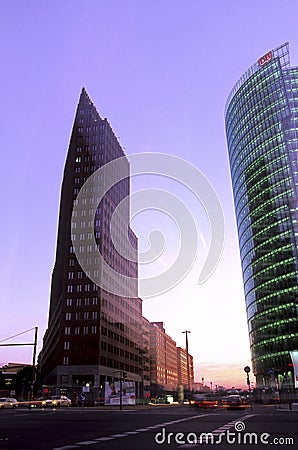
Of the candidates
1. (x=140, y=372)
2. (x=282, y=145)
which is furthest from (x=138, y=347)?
(x=282, y=145)

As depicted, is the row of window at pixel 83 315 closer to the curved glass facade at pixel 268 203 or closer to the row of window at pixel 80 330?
the row of window at pixel 80 330

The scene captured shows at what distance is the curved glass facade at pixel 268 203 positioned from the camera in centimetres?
11106

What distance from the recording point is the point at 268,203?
12019 centimetres

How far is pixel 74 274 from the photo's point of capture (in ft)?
377

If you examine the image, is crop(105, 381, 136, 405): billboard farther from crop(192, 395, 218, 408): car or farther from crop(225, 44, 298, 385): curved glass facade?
crop(225, 44, 298, 385): curved glass facade

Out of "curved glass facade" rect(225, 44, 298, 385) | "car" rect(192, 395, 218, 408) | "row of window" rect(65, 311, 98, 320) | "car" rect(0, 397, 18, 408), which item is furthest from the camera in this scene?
"curved glass facade" rect(225, 44, 298, 385)

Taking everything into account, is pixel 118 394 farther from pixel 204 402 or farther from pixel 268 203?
pixel 268 203

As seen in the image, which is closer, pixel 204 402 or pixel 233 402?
pixel 204 402

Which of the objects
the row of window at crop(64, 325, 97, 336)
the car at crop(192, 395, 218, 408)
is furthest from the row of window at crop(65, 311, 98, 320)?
the car at crop(192, 395, 218, 408)

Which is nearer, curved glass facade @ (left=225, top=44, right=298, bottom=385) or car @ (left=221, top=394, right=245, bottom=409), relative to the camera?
car @ (left=221, top=394, right=245, bottom=409)

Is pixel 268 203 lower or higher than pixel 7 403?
higher

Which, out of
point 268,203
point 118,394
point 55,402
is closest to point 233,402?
point 118,394

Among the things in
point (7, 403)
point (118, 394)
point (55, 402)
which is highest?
point (118, 394)

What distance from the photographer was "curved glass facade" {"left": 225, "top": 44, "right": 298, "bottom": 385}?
111m
